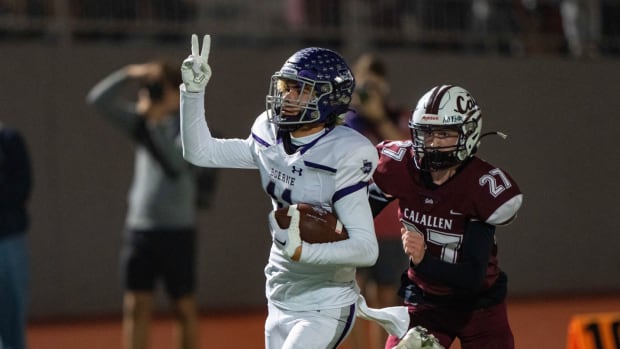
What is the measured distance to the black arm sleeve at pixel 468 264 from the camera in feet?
14.8

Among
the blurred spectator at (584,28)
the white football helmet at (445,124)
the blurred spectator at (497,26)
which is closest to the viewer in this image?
the white football helmet at (445,124)

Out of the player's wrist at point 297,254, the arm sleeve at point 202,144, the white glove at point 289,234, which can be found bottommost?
the player's wrist at point 297,254

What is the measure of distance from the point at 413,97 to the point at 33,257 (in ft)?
14.4

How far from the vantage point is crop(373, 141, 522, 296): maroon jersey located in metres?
4.59

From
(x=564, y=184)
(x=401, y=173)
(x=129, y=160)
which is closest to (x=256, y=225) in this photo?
(x=129, y=160)

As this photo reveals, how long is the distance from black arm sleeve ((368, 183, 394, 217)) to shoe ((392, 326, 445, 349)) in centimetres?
64

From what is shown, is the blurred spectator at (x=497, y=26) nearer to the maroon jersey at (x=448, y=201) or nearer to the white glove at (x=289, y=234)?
the maroon jersey at (x=448, y=201)

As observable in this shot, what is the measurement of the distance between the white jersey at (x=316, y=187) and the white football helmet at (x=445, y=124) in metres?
0.32

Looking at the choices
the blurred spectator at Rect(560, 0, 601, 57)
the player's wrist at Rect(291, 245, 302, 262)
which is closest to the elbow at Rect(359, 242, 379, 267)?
the player's wrist at Rect(291, 245, 302, 262)

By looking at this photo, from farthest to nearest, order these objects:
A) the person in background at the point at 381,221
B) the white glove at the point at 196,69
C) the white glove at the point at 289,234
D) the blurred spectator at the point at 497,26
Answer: the blurred spectator at the point at 497,26
the person in background at the point at 381,221
the white glove at the point at 196,69
the white glove at the point at 289,234

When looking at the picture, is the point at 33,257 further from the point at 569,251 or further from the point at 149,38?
the point at 569,251

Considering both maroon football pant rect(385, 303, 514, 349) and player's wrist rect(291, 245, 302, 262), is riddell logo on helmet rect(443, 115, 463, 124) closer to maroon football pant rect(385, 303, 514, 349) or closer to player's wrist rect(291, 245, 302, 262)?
maroon football pant rect(385, 303, 514, 349)

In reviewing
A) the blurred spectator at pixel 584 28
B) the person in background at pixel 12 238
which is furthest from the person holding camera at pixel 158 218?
the blurred spectator at pixel 584 28

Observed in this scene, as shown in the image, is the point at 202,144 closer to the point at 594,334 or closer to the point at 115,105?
the point at 594,334
